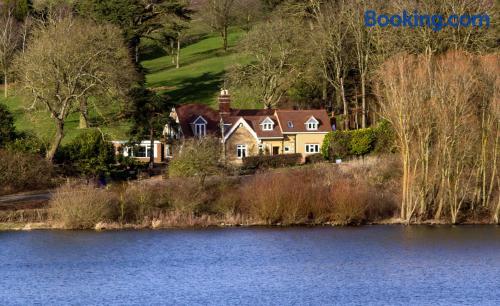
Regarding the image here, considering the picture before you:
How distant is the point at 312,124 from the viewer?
81.8 metres

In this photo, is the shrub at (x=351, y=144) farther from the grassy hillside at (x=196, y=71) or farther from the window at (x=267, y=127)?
A: the grassy hillside at (x=196, y=71)

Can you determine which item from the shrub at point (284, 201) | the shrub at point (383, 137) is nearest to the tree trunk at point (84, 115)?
the shrub at point (383, 137)

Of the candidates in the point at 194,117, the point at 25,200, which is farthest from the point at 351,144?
the point at 25,200

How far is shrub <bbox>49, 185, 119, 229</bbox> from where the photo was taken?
A: 175 feet

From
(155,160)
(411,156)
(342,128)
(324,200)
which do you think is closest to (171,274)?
(324,200)

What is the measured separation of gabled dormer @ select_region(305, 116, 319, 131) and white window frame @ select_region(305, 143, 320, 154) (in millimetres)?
1194

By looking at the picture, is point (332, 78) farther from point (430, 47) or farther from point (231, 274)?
point (231, 274)

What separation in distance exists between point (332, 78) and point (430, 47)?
1383cm

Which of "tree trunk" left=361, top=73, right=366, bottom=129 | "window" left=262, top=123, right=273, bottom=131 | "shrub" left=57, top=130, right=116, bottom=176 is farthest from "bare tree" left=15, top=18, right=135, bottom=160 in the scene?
"tree trunk" left=361, top=73, right=366, bottom=129

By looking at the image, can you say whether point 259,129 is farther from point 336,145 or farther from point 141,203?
point 141,203

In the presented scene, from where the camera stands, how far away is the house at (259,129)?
80.3 meters

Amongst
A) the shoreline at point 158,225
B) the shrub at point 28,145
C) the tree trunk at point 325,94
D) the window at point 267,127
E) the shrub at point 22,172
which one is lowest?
the shoreline at point 158,225

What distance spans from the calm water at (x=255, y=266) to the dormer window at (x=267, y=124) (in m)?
28.2

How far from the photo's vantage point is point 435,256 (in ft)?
150
